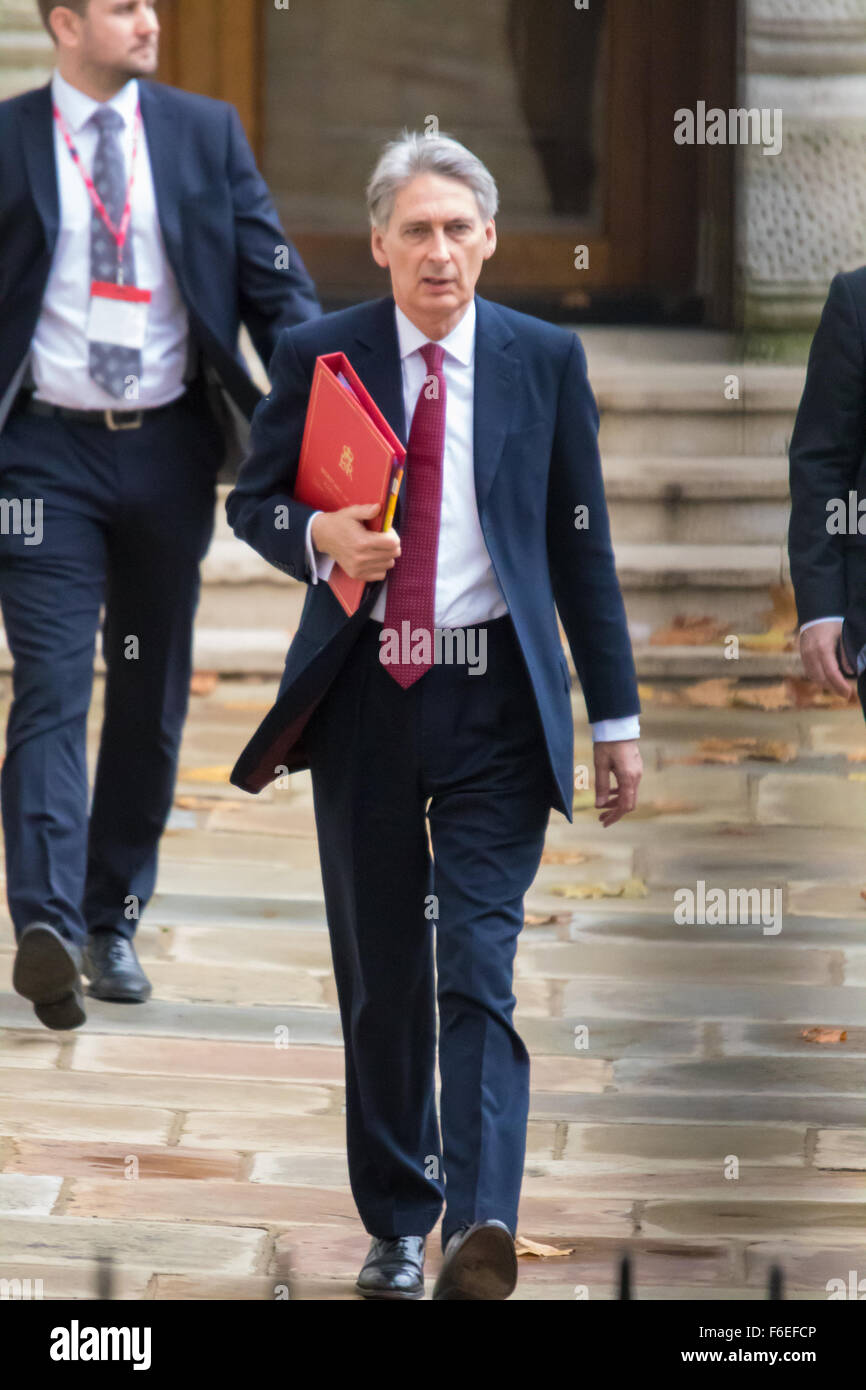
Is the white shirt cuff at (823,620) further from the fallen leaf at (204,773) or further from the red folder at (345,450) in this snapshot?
the fallen leaf at (204,773)

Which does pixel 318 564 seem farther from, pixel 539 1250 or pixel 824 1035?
pixel 824 1035

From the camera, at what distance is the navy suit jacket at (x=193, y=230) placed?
4.74 metres

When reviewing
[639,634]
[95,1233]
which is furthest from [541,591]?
[639,634]

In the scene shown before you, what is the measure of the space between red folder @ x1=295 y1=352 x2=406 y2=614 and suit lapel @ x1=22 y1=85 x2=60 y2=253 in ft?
4.69

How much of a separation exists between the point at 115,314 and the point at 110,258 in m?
0.12

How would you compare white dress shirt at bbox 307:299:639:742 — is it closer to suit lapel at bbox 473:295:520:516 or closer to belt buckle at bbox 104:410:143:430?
suit lapel at bbox 473:295:520:516

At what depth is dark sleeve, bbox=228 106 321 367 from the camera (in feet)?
16.4

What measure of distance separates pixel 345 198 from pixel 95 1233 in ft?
23.1

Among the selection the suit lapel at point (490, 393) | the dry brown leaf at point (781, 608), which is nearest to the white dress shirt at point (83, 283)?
the suit lapel at point (490, 393)

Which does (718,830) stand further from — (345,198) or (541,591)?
(345,198)

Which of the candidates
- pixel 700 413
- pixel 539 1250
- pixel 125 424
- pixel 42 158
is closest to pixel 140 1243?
pixel 539 1250

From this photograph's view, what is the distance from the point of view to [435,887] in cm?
352

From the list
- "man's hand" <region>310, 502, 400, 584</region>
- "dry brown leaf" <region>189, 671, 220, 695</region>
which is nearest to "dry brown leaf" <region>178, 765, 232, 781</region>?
"dry brown leaf" <region>189, 671, 220, 695</region>

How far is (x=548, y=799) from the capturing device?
3549mm
